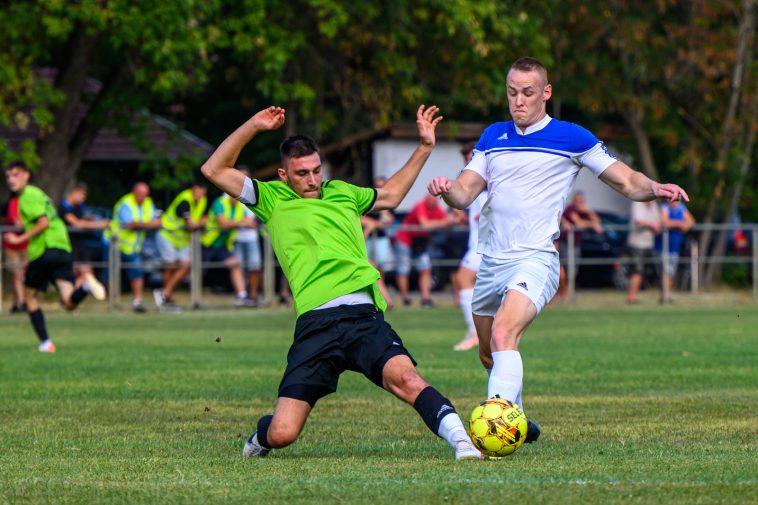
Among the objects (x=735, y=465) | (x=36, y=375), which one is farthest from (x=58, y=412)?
(x=735, y=465)

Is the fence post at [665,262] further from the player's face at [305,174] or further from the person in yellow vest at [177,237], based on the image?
the player's face at [305,174]

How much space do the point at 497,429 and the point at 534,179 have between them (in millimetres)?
1542

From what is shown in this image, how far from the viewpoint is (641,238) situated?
2720 cm

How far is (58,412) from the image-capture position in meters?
10.8

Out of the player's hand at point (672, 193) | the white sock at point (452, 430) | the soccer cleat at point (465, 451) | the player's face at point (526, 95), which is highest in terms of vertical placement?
the player's face at point (526, 95)

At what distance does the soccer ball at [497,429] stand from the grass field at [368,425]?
11cm

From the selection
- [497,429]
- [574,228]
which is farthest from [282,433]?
[574,228]

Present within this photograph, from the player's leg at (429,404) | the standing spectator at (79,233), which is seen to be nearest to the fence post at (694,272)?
the standing spectator at (79,233)

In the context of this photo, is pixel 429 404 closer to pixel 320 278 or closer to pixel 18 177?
pixel 320 278

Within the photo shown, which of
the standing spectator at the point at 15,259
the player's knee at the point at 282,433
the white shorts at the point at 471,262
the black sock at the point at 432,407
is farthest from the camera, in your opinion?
the standing spectator at the point at 15,259

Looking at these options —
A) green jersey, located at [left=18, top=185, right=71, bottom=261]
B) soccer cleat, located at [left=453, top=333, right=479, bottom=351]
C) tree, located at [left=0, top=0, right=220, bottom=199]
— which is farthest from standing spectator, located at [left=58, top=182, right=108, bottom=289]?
soccer cleat, located at [left=453, top=333, right=479, bottom=351]

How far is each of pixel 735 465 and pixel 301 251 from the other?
2.50 m

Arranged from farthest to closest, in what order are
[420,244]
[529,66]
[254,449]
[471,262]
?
[420,244]
[471,262]
[529,66]
[254,449]

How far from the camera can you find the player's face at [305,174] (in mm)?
8344
